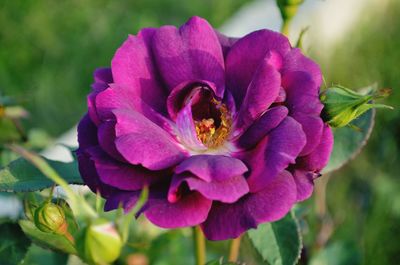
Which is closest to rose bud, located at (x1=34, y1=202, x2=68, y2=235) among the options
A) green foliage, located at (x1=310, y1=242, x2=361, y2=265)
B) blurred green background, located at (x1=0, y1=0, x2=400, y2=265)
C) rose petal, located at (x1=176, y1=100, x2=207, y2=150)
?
rose petal, located at (x1=176, y1=100, x2=207, y2=150)

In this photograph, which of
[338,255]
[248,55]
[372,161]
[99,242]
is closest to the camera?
[99,242]

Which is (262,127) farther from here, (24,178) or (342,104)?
(24,178)

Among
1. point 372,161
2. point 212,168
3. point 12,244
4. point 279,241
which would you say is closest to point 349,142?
point 279,241

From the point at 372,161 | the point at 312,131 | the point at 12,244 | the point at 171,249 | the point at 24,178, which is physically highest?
the point at 312,131

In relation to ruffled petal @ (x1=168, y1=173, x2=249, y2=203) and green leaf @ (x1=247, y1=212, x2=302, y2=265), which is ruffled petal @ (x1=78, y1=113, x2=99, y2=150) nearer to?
ruffled petal @ (x1=168, y1=173, x2=249, y2=203)

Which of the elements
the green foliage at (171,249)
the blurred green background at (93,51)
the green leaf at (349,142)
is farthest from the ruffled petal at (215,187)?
the blurred green background at (93,51)

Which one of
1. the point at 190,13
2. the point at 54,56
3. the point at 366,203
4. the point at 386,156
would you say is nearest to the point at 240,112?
the point at 386,156
